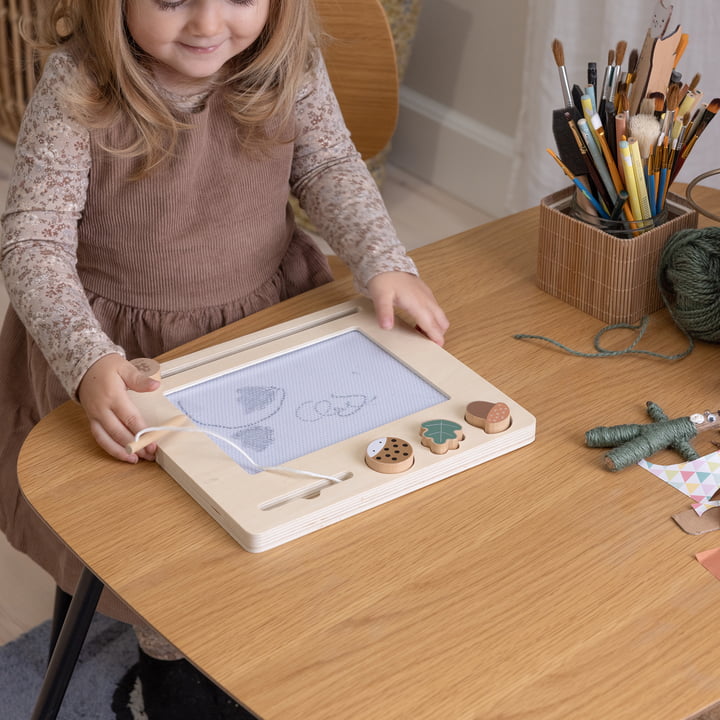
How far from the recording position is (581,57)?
6.84 ft

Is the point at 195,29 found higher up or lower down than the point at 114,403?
higher up

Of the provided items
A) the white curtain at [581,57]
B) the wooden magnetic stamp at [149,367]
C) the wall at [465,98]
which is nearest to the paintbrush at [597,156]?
A: the wooden magnetic stamp at [149,367]

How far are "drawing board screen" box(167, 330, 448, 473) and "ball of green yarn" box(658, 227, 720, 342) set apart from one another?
0.85 feet

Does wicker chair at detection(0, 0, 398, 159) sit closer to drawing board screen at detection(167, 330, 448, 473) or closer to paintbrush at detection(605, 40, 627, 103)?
paintbrush at detection(605, 40, 627, 103)

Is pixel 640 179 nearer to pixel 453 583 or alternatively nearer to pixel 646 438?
pixel 646 438

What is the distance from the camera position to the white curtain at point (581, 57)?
1.86 meters

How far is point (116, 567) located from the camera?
2.51ft

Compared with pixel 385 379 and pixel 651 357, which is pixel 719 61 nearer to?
pixel 651 357

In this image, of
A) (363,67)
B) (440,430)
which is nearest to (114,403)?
(440,430)

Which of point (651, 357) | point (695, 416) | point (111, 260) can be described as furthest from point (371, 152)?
point (695, 416)

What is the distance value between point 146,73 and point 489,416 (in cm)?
52

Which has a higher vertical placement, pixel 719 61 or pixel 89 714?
pixel 719 61

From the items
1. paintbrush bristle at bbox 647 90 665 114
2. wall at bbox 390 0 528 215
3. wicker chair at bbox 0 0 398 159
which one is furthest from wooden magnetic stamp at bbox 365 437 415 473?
wall at bbox 390 0 528 215

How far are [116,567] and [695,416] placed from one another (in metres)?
0.48
